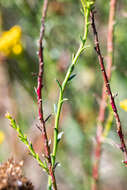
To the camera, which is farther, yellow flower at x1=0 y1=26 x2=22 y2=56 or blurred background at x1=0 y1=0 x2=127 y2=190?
blurred background at x1=0 y1=0 x2=127 y2=190

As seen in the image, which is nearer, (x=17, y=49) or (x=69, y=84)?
(x=17, y=49)

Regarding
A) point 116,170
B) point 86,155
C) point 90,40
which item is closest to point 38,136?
point 86,155

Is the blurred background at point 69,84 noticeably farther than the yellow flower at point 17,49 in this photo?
Yes

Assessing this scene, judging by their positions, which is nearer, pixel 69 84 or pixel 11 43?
pixel 11 43

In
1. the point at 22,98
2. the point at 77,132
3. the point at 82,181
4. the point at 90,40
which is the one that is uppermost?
the point at 22,98

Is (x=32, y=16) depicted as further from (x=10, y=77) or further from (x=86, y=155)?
(x=86, y=155)

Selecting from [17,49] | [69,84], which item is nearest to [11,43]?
[17,49]

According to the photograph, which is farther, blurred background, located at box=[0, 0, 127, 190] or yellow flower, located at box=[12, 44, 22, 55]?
blurred background, located at box=[0, 0, 127, 190]

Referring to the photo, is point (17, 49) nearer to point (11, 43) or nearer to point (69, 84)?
Result: point (11, 43)
